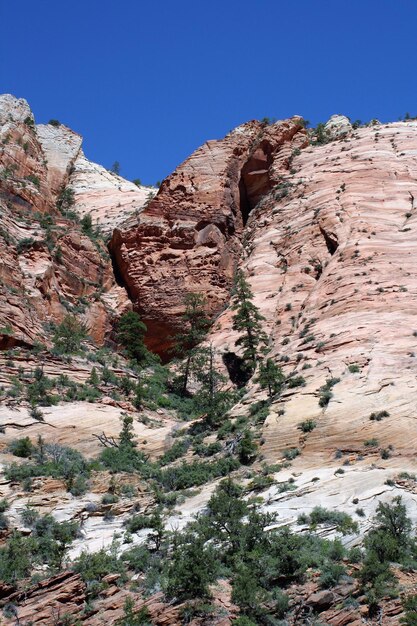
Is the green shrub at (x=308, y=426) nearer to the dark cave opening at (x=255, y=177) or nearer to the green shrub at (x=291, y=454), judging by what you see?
the green shrub at (x=291, y=454)

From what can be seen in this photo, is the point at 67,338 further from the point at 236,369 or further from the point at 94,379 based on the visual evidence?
the point at 236,369

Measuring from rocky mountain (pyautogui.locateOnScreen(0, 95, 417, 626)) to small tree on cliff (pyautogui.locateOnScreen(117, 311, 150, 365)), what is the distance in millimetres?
959

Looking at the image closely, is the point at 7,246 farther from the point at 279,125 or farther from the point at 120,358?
the point at 279,125

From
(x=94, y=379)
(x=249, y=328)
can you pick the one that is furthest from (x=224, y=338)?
(x=94, y=379)

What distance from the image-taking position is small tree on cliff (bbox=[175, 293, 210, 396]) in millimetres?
42031

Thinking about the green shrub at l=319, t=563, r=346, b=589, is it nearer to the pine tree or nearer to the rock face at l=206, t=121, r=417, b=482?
the rock face at l=206, t=121, r=417, b=482

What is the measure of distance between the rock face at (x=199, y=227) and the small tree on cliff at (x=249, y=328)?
5812mm

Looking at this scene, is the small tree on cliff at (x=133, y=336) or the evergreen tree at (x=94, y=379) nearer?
the evergreen tree at (x=94, y=379)

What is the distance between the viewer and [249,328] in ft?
130

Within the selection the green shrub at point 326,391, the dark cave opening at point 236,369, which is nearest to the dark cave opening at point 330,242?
the dark cave opening at point 236,369

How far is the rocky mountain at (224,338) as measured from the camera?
833 inches

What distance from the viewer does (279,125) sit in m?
59.6

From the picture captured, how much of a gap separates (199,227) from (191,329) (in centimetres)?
1028

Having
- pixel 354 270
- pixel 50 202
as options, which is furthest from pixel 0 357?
pixel 50 202
